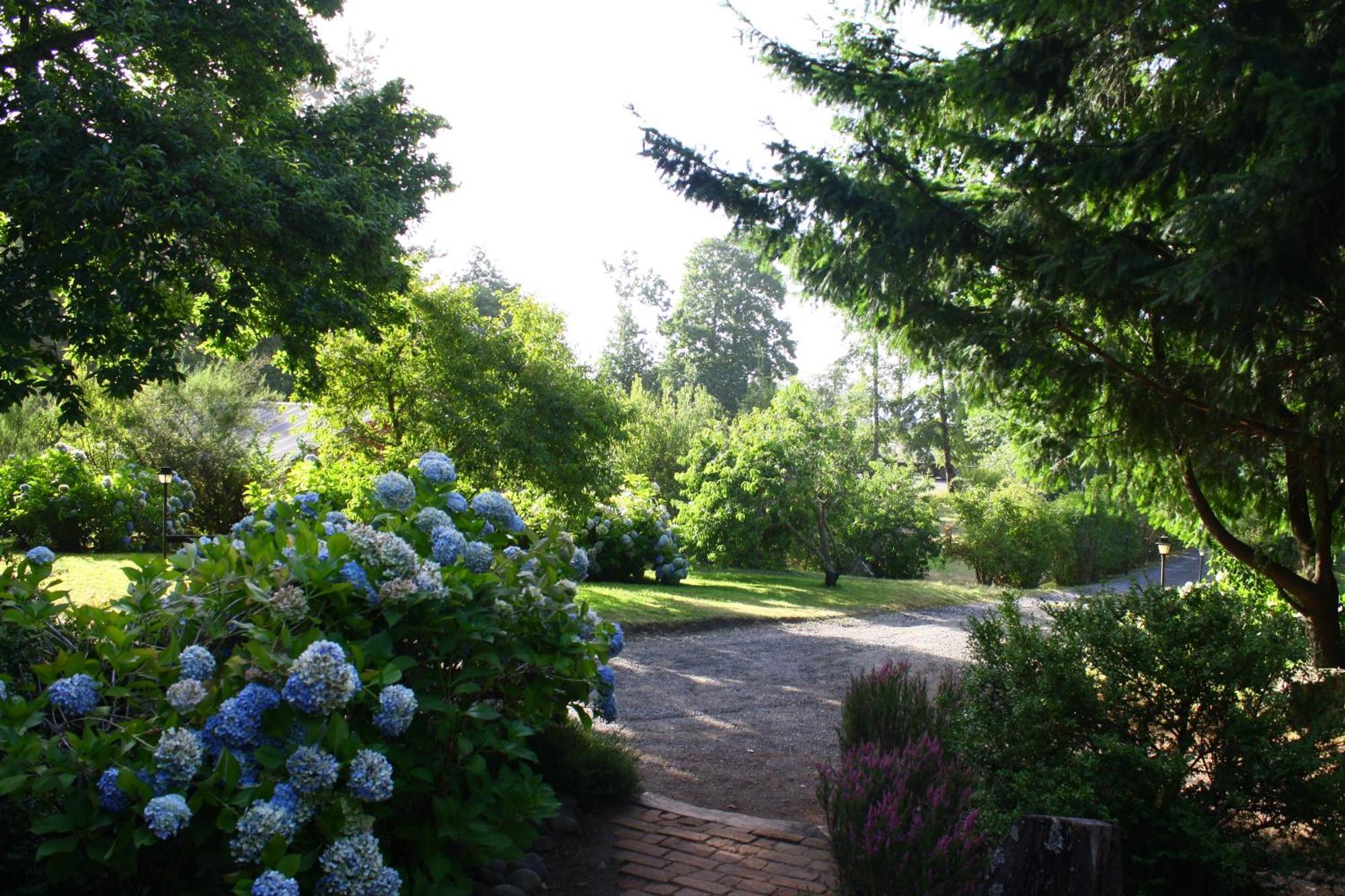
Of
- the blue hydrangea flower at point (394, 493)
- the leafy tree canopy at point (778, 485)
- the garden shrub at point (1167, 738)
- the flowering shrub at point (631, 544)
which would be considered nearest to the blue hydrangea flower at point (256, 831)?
the blue hydrangea flower at point (394, 493)

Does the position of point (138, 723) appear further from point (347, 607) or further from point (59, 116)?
point (59, 116)

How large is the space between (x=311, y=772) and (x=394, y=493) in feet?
4.70

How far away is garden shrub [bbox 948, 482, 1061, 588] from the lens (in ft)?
70.7

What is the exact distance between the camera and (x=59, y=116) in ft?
26.9

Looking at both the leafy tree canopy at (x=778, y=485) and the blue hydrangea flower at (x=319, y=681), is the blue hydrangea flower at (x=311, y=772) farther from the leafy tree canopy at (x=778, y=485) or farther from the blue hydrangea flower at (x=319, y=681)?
the leafy tree canopy at (x=778, y=485)

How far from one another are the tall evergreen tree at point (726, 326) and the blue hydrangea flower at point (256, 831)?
5881cm

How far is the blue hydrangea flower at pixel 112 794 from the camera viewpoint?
2.71 m

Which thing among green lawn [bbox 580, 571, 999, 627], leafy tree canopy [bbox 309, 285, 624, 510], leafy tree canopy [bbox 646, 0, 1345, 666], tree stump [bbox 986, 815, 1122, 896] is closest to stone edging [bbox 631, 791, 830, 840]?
tree stump [bbox 986, 815, 1122, 896]

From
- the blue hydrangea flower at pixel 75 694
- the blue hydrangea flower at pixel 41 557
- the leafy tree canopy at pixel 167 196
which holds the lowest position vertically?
the blue hydrangea flower at pixel 75 694

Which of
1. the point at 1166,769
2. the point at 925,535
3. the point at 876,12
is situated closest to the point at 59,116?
the point at 876,12

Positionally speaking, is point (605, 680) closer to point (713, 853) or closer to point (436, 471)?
point (713, 853)

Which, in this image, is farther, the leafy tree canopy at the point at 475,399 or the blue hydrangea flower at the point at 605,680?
the leafy tree canopy at the point at 475,399

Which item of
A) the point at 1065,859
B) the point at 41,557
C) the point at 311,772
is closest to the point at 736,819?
the point at 1065,859

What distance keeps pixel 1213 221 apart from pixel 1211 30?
35.6 inches
